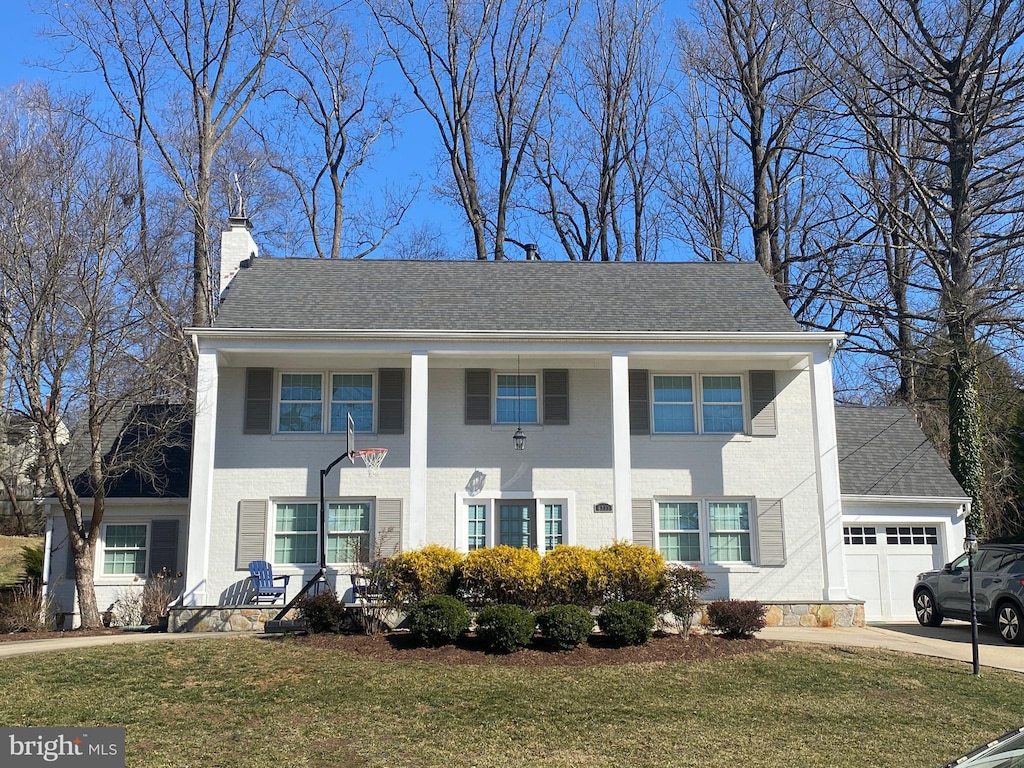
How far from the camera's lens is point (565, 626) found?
12.4 m

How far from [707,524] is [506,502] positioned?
389 cm

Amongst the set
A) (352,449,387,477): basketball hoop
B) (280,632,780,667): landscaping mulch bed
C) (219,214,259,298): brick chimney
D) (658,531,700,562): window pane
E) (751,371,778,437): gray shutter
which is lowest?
(280,632,780,667): landscaping mulch bed

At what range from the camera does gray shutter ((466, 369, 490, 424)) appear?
18016 millimetres

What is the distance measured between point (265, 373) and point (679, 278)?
8.96m

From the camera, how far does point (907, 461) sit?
66.3 feet

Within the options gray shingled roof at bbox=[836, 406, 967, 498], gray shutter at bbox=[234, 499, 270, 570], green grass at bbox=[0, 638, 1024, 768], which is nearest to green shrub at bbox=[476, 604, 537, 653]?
green grass at bbox=[0, 638, 1024, 768]

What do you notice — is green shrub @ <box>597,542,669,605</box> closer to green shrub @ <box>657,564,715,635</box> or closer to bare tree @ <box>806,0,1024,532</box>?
green shrub @ <box>657,564,715,635</box>

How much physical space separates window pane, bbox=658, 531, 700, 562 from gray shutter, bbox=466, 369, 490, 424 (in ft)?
13.4

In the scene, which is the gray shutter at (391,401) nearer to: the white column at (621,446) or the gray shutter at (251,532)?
the gray shutter at (251,532)

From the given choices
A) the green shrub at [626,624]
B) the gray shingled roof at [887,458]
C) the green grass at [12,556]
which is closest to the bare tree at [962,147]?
the gray shingled roof at [887,458]

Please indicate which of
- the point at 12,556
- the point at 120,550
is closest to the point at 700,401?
the point at 120,550

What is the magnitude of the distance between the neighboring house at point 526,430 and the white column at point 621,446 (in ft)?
0.13

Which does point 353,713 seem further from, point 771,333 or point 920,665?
point 771,333

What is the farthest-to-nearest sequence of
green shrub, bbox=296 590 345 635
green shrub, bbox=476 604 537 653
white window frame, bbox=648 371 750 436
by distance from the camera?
white window frame, bbox=648 371 750 436
green shrub, bbox=296 590 345 635
green shrub, bbox=476 604 537 653
